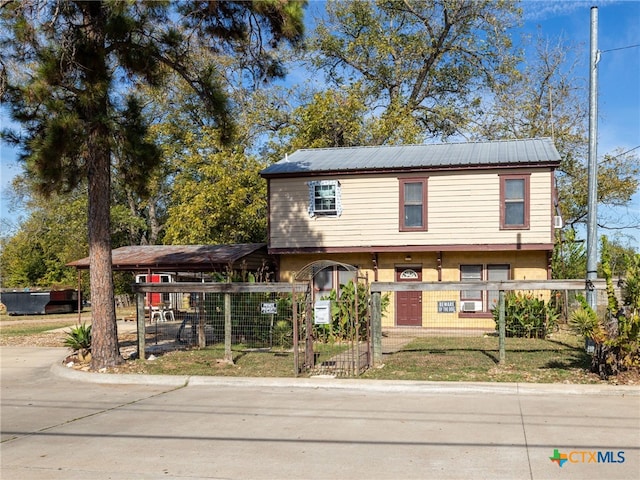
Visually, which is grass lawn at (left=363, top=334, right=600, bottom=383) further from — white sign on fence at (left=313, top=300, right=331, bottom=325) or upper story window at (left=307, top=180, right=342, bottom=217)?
upper story window at (left=307, top=180, right=342, bottom=217)

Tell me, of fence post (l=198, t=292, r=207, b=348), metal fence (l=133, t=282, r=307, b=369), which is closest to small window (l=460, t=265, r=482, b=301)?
metal fence (l=133, t=282, r=307, b=369)

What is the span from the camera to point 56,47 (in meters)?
11.7

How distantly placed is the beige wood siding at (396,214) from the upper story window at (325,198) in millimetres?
178

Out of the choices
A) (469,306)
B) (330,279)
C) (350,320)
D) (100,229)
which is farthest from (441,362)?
(330,279)

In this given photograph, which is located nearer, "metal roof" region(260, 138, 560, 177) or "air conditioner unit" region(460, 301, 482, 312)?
"air conditioner unit" region(460, 301, 482, 312)

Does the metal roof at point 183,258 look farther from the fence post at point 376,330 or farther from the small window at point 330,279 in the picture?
the fence post at point 376,330

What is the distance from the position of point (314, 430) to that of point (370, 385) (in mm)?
2949

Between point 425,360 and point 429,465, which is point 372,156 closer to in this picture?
point 425,360

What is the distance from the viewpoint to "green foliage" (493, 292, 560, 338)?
16.8 meters

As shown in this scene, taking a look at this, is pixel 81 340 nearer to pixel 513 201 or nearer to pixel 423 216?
pixel 423 216

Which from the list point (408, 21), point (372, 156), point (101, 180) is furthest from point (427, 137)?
point (101, 180)

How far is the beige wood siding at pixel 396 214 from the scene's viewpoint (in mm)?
19609

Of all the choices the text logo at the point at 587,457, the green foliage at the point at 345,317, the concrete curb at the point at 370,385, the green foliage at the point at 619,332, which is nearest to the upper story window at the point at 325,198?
the green foliage at the point at 345,317

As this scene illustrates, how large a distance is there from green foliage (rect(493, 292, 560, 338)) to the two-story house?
74.5 inches
